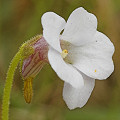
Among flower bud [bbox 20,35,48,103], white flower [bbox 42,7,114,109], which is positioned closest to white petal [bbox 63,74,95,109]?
white flower [bbox 42,7,114,109]

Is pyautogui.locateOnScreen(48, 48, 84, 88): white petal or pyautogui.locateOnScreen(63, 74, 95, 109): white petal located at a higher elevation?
pyautogui.locateOnScreen(48, 48, 84, 88): white petal

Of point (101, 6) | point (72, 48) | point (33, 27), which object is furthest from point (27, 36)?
point (72, 48)

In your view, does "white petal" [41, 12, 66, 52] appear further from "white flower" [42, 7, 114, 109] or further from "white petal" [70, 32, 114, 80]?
"white petal" [70, 32, 114, 80]

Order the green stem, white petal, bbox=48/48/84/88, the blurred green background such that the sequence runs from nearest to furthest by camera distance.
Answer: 1. white petal, bbox=48/48/84/88
2. the green stem
3. the blurred green background

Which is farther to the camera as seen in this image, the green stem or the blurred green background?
the blurred green background

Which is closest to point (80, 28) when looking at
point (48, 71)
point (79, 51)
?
point (79, 51)

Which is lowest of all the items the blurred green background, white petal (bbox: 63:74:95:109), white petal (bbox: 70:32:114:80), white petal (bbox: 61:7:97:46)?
the blurred green background

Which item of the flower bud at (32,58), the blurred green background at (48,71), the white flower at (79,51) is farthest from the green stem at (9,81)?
the blurred green background at (48,71)
